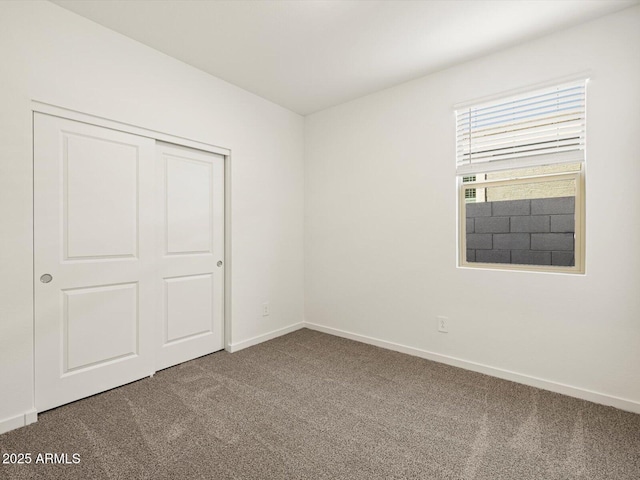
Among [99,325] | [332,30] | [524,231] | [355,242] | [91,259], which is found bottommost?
[99,325]

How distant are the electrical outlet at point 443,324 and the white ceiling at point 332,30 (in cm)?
229

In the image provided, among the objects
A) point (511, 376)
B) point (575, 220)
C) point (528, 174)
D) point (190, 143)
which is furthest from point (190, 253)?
point (575, 220)

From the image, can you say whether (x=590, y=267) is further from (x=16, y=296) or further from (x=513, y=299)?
(x=16, y=296)

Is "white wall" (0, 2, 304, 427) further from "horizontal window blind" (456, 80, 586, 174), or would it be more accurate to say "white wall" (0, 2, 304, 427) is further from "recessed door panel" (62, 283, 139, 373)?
"horizontal window blind" (456, 80, 586, 174)

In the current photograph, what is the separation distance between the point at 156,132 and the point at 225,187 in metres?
0.81

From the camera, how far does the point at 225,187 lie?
10.7 ft

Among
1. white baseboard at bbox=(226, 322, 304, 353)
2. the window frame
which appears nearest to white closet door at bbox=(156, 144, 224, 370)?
white baseboard at bbox=(226, 322, 304, 353)

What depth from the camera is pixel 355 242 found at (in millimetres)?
3586

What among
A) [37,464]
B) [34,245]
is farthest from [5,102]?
[37,464]

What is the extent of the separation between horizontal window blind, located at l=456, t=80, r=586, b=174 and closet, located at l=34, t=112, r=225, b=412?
2.38 m

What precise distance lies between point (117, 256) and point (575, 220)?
3.50m

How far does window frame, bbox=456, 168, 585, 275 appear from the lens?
238 centimetres

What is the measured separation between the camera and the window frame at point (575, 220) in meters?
2.38

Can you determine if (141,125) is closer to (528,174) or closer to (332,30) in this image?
(332,30)
